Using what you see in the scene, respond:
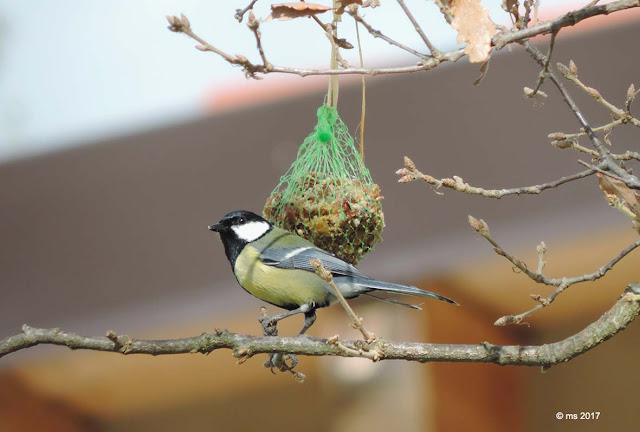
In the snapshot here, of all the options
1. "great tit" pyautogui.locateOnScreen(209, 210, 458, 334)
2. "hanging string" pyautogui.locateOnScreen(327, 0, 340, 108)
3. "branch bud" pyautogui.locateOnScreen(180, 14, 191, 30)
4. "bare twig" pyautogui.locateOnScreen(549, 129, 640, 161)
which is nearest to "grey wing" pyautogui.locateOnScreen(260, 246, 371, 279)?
"great tit" pyautogui.locateOnScreen(209, 210, 458, 334)

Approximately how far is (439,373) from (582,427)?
3.79 ft

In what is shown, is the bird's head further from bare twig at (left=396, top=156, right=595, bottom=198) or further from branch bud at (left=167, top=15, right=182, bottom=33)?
branch bud at (left=167, top=15, right=182, bottom=33)

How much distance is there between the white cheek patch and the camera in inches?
117

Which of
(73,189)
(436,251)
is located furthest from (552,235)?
(73,189)

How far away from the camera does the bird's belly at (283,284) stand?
287cm

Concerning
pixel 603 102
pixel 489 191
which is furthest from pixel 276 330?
pixel 603 102

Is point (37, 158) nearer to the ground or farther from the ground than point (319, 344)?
farther from the ground

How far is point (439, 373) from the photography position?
14.6 feet

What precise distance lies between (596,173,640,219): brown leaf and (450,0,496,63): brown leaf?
0.38 m

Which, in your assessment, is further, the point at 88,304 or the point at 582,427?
the point at 582,427

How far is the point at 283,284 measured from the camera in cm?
289

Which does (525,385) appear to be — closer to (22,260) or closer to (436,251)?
(436,251)

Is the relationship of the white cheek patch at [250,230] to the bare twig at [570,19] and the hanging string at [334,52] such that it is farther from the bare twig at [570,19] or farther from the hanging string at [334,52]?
the bare twig at [570,19]

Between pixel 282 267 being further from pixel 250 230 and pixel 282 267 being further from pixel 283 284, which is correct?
pixel 250 230
